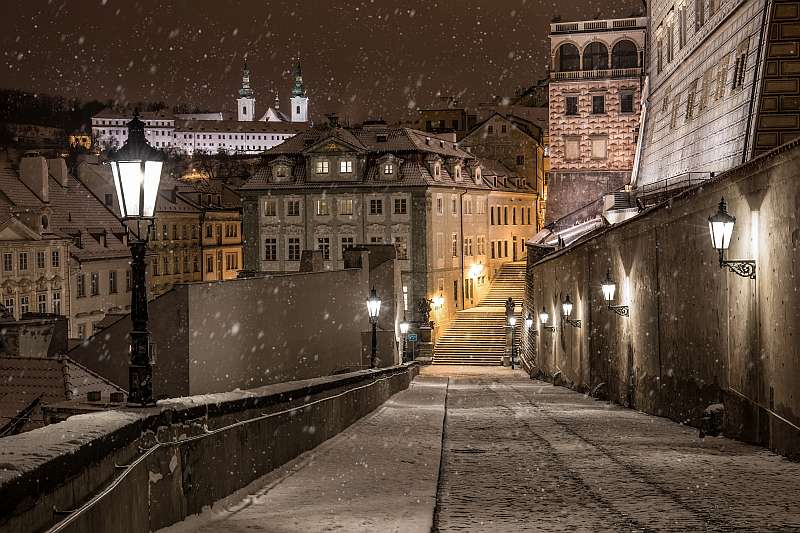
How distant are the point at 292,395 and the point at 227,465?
2.42m

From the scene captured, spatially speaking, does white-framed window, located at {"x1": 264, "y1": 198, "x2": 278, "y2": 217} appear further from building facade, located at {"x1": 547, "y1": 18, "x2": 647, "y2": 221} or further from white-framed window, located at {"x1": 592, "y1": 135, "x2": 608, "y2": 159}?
white-framed window, located at {"x1": 592, "y1": 135, "x2": 608, "y2": 159}

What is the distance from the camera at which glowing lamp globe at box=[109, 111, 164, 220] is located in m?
7.57

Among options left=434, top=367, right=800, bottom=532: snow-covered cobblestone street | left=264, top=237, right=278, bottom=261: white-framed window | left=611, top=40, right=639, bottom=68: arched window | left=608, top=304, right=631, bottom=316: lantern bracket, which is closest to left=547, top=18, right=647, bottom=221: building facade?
left=611, top=40, right=639, bottom=68: arched window

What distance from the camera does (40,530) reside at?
4.36m

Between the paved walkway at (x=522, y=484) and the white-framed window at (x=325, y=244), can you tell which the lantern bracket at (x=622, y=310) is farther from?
the white-framed window at (x=325, y=244)

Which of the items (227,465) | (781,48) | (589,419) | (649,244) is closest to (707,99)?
(781,48)

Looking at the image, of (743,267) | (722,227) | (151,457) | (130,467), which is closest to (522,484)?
(151,457)

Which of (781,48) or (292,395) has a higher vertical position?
(781,48)

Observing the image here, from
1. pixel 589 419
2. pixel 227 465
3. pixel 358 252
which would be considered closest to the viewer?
pixel 227 465

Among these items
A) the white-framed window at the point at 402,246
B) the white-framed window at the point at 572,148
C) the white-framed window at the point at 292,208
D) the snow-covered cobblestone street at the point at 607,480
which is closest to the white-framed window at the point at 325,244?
the white-framed window at the point at 292,208

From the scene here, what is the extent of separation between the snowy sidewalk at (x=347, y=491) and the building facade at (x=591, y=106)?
5154cm

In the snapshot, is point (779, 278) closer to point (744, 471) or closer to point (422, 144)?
point (744, 471)

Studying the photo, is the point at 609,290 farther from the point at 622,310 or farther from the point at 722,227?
the point at 722,227

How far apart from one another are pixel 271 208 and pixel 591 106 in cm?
2191
